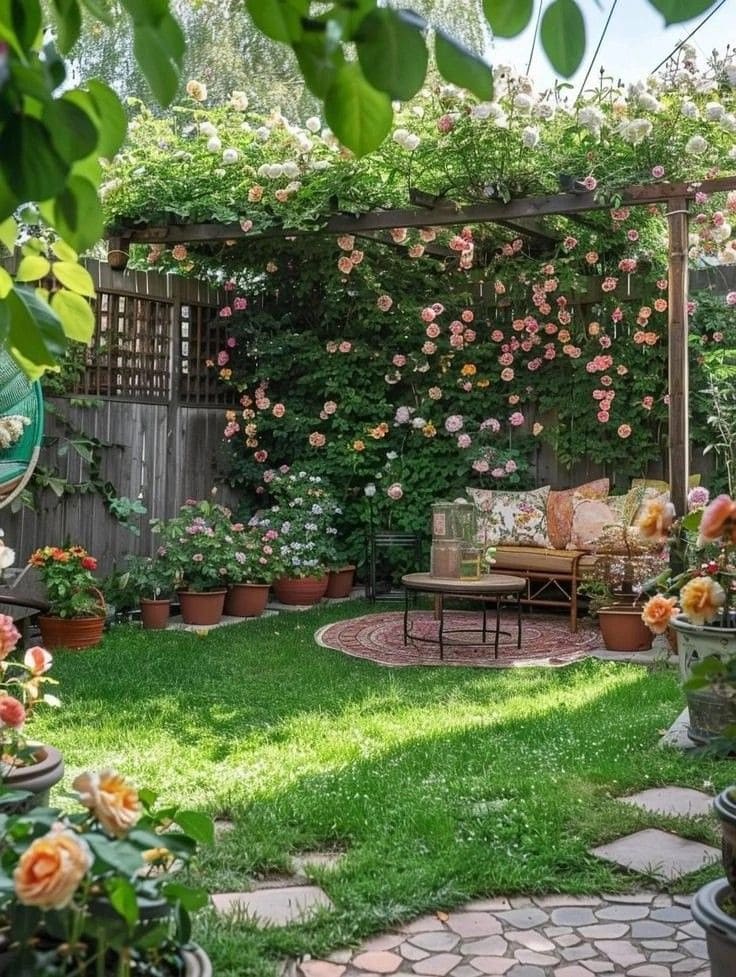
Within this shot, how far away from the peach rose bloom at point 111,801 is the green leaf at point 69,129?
2.78 feet

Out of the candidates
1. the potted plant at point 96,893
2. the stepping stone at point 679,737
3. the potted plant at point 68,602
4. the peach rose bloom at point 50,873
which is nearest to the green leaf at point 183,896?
the potted plant at point 96,893

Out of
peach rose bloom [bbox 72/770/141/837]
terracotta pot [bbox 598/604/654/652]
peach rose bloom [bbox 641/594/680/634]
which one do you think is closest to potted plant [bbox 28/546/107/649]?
terracotta pot [bbox 598/604/654/652]

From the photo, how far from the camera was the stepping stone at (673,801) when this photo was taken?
3.04m

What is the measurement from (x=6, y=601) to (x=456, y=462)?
361cm

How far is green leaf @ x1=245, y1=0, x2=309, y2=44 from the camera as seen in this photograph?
2.36 feet

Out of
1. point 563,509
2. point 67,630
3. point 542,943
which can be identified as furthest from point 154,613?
point 542,943

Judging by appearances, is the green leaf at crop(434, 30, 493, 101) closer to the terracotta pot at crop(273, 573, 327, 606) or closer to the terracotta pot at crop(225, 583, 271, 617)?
the terracotta pot at crop(225, 583, 271, 617)

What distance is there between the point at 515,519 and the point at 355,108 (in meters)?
6.52

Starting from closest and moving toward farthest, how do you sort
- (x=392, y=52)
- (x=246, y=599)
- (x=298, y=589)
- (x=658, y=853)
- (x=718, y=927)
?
1. (x=392, y=52)
2. (x=718, y=927)
3. (x=658, y=853)
4. (x=246, y=599)
5. (x=298, y=589)

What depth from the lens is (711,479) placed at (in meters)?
6.82

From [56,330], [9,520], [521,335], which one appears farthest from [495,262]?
[56,330]

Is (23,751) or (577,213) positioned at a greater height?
(577,213)

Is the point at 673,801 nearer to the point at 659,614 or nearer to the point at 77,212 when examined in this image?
the point at 659,614

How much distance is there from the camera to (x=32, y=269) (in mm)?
976
